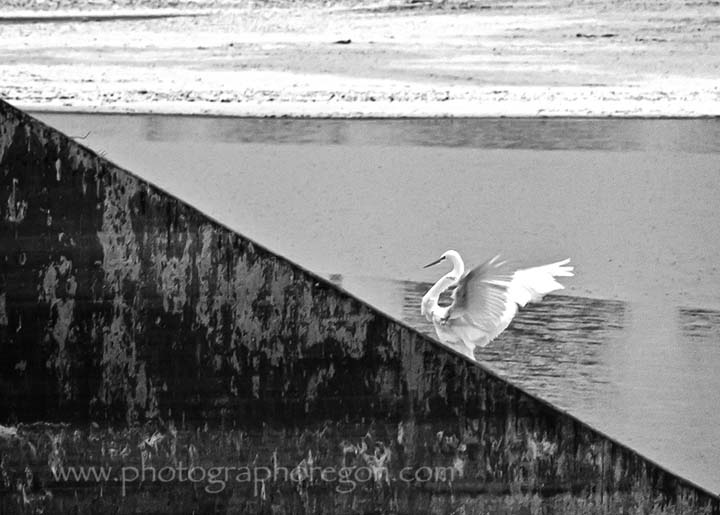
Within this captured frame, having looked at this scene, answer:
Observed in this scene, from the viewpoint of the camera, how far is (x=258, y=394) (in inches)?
31.5

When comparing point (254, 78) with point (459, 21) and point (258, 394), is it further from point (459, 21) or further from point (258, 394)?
point (258, 394)

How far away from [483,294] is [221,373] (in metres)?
0.67

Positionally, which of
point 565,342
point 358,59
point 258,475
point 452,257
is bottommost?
point 258,475

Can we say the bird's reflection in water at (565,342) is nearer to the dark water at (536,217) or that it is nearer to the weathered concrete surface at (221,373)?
the dark water at (536,217)

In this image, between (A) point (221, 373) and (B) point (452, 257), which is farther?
(B) point (452, 257)

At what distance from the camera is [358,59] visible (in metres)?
1.44

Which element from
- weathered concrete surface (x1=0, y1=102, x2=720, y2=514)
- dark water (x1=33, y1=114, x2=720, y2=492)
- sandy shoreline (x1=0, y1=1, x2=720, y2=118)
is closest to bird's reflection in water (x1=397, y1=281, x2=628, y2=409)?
dark water (x1=33, y1=114, x2=720, y2=492)

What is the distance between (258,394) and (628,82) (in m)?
0.90

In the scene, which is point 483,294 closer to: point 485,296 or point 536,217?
point 485,296

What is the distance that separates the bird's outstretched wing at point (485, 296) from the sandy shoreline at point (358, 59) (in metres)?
0.27

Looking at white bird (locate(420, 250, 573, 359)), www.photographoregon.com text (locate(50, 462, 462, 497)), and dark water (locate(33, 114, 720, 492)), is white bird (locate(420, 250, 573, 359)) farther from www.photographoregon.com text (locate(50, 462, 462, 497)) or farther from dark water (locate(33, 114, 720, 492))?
www.photographoregon.com text (locate(50, 462, 462, 497))

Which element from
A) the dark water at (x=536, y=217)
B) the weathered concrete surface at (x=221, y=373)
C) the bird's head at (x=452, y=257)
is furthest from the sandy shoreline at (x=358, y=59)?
the weathered concrete surface at (x=221, y=373)

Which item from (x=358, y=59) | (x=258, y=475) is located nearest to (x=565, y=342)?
(x=358, y=59)

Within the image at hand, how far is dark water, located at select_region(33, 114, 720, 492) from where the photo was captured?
1438 mm
